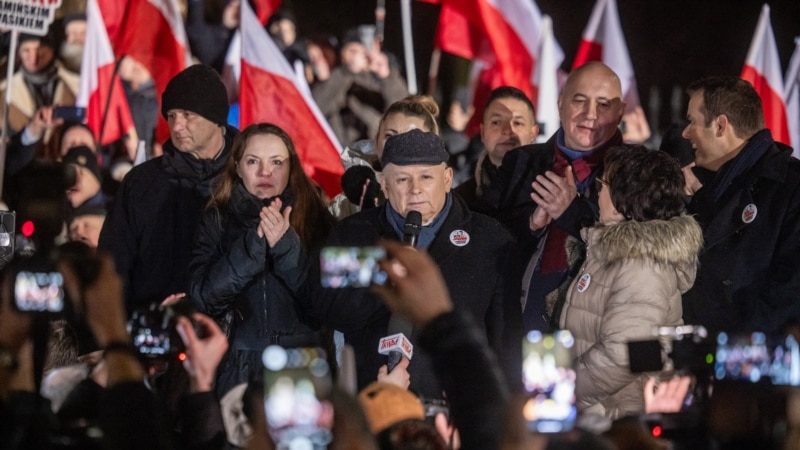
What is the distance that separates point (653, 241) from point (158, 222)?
2.49m

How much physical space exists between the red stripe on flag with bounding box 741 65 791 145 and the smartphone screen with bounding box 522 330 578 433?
21.1ft

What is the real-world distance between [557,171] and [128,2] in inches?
165

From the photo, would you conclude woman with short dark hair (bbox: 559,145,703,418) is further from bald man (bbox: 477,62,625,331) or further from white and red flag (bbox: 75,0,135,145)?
white and red flag (bbox: 75,0,135,145)

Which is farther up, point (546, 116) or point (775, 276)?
point (546, 116)

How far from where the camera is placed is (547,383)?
3773mm

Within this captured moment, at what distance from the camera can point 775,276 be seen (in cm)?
573

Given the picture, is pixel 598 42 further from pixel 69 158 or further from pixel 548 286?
pixel 548 286

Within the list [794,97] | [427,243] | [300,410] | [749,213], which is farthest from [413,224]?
[794,97]

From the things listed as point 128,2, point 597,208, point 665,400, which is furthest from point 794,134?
point 665,400

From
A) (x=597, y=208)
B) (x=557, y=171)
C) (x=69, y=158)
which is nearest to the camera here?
(x=597, y=208)

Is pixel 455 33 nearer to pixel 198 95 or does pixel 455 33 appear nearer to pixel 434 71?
pixel 434 71

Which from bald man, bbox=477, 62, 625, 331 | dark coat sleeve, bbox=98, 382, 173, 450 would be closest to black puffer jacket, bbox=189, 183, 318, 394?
bald man, bbox=477, 62, 625, 331

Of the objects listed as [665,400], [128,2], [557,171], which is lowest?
[665,400]

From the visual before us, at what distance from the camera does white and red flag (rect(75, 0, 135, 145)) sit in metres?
9.20
